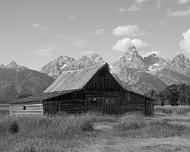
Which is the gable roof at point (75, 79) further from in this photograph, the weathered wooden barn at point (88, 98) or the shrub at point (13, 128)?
the shrub at point (13, 128)

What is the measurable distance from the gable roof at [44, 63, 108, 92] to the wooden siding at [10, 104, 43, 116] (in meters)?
5.40

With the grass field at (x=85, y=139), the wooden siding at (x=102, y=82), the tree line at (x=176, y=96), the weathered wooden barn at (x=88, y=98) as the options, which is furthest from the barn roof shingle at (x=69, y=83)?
the tree line at (x=176, y=96)

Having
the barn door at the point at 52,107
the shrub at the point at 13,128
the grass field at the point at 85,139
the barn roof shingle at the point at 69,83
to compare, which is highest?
the barn roof shingle at the point at 69,83

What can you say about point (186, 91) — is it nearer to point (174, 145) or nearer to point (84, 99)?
point (84, 99)

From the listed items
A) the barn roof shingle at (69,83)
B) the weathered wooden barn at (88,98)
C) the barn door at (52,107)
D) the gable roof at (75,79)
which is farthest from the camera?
the gable roof at (75,79)

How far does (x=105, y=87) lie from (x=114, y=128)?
72.9 feet

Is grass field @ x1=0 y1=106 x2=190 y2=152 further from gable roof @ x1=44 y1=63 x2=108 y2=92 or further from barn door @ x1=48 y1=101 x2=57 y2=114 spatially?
gable roof @ x1=44 y1=63 x2=108 y2=92

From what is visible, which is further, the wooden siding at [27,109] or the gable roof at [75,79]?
the gable roof at [75,79]

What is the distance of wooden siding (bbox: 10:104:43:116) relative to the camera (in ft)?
143

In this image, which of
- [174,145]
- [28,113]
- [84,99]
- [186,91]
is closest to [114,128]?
[174,145]

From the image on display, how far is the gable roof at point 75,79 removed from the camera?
46938 mm

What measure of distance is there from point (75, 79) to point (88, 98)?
4.94 metres

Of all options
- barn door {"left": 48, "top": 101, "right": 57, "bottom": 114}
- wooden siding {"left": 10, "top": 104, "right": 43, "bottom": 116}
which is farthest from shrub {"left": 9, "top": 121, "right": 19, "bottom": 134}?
barn door {"left": 48, "top": 101, "right": 57, "bottom": 114}

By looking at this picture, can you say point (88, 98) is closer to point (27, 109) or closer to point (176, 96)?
point (27, 109)
